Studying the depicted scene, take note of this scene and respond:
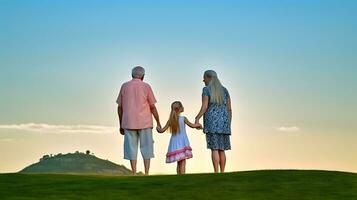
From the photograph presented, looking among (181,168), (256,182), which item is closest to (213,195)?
(256,182)

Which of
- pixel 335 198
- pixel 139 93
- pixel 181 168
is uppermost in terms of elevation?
pixel 139 93

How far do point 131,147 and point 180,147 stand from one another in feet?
5.90

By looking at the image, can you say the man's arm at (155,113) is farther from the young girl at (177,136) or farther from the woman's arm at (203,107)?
the woman's arm at (203,107)

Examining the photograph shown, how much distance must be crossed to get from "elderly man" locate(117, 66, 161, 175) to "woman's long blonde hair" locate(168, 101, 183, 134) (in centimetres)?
81

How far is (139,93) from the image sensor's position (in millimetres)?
24984

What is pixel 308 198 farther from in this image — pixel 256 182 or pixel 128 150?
pixel 128 150

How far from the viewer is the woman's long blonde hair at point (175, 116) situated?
1021 inches

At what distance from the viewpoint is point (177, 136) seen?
26266 millimetres

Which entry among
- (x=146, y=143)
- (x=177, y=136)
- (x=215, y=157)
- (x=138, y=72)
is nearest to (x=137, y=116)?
(x=146, y=143)

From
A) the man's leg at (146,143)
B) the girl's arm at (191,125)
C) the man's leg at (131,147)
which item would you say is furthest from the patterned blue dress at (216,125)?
the man's leg at (131,147)

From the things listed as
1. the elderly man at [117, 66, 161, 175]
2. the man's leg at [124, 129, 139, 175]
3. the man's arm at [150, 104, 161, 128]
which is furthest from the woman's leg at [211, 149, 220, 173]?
the man's leg at [124, 129, 139, 175]

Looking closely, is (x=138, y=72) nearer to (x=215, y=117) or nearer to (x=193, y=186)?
(x=215, y=117)

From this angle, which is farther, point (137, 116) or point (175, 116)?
point (175, 116)

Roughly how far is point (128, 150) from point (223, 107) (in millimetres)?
3087
